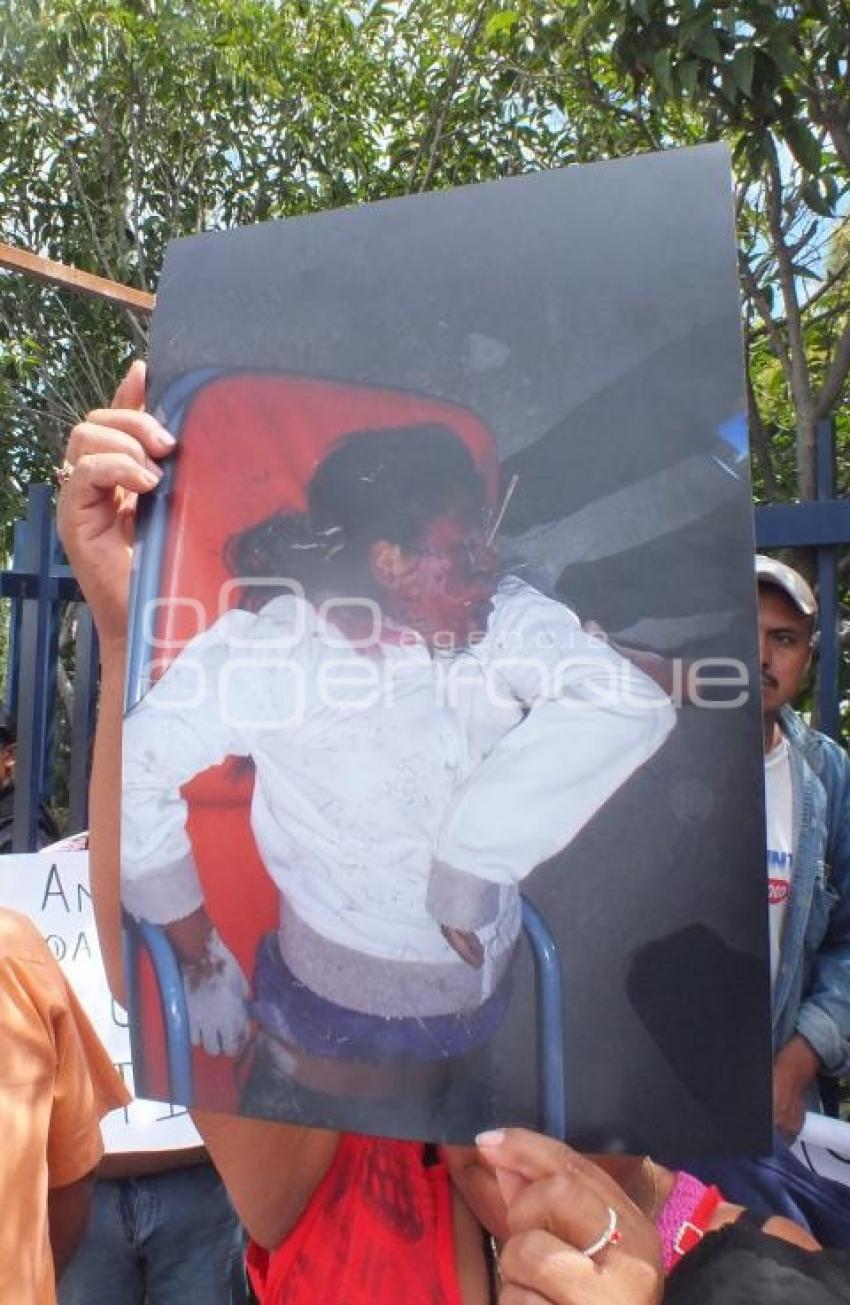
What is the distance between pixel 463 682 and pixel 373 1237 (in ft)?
1.88

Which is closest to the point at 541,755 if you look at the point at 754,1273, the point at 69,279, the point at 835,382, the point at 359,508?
the point at 359,508

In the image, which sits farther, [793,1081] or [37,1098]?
[793,1081]

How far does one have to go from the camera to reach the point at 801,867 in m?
1.91

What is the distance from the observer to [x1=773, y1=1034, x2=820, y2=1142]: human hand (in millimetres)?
1680

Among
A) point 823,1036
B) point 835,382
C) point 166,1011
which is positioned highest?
point 835,382

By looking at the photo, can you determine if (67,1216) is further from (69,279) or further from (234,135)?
(234,135)

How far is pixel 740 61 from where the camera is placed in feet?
8.55

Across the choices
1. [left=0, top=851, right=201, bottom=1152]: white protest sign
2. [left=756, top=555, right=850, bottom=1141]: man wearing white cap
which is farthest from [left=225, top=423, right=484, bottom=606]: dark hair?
[left=0, top=851, right=201, bottom=1152]: white protest sign

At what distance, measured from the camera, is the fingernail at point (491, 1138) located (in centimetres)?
78

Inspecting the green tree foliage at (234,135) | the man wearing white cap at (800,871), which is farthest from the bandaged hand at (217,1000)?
the green tree foliage at (234,135)

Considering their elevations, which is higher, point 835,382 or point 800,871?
point 835,382

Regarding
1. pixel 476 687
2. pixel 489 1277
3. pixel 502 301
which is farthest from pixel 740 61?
pixel 489 1277

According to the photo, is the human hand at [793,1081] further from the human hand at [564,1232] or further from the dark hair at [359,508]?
the dark hair at [359,508]

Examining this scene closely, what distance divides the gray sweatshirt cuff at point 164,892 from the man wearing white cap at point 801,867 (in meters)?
1.13
